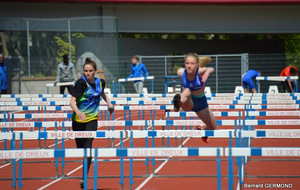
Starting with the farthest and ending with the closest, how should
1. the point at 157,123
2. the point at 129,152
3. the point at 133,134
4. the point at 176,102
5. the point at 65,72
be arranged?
1. the point at 65,72
2. the point at 157,123
3. the point at 176,102
4. the point at 133,134
5. the point at 129,152

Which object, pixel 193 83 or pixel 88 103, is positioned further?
pixel 193 83

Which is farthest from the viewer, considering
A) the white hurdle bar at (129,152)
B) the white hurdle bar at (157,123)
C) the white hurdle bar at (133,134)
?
the white hurdle bar at (157,123)

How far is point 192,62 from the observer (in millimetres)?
8234

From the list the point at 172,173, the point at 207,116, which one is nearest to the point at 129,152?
the point at 207,116

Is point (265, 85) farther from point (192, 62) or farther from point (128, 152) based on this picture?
point (128, 152)

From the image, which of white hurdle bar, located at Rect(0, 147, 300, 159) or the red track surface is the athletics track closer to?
the red track surface

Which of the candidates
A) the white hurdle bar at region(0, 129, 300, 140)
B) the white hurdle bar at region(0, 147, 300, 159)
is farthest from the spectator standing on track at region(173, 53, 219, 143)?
the white hurdle bar at region(0, 147, 300, 159)

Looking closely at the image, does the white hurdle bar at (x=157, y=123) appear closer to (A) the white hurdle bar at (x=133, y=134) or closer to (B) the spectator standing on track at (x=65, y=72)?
(A) the white hurdle bar at (x=133, y=134)

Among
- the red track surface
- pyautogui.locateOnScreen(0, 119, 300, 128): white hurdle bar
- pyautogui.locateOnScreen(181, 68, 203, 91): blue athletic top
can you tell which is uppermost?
pyautogui.locateOnScreen(181, 68, 203, 91): blue athletic top

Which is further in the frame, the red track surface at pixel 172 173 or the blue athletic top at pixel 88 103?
the red track surface at pixel 172 173

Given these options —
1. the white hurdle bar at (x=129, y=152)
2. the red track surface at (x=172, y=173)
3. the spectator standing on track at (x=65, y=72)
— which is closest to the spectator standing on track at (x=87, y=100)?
the red track surface at (x=172, y=173)

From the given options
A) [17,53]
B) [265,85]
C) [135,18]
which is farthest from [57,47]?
[265,85]

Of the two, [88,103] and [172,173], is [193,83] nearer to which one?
[88,103]

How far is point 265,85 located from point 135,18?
317 inches
